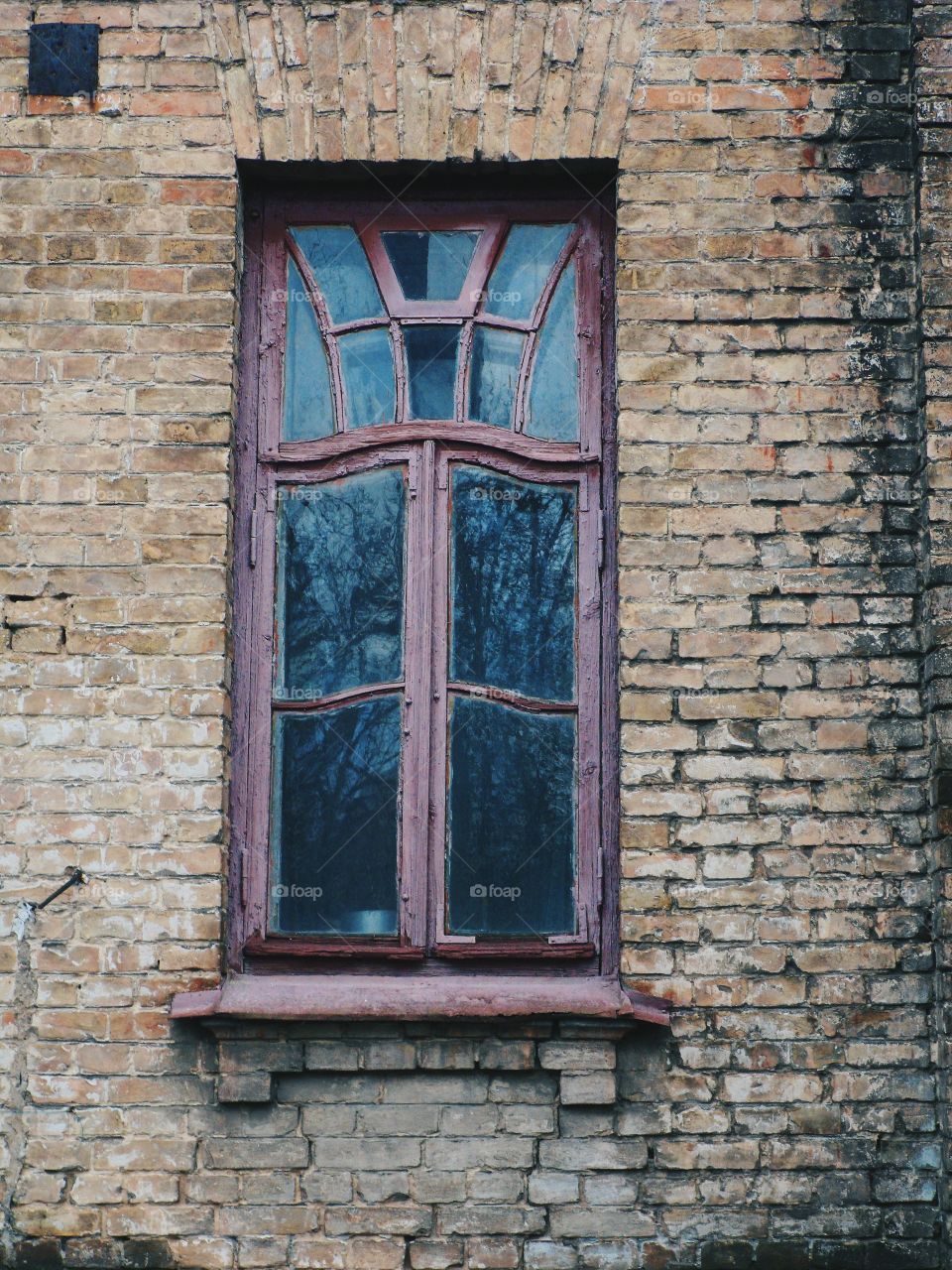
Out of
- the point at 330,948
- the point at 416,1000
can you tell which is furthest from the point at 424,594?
the point at 416,1000

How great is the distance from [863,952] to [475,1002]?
105cm

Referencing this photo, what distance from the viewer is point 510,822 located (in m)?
3.95

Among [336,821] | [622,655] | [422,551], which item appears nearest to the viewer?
[622,655]

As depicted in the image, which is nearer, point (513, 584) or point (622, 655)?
point (622, 655)

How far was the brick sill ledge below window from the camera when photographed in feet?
11.9

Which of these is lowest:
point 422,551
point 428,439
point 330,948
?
point 330,948

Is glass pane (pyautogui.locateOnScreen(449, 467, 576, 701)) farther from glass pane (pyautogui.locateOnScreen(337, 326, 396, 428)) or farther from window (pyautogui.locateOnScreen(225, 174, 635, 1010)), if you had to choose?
glass pane (pyautogui.locateOnScreen(337, 326, 396, 428))

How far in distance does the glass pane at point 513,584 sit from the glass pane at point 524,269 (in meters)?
0.53

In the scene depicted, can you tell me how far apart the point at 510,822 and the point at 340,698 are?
0.60 meters

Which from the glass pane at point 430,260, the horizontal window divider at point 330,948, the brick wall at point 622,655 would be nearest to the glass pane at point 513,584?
the brick wall at point 622,655

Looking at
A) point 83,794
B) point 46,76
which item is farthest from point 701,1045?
point 46,76

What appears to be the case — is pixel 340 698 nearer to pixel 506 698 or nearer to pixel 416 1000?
pixel 506 698

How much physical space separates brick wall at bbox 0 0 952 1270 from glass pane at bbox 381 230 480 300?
0.27m

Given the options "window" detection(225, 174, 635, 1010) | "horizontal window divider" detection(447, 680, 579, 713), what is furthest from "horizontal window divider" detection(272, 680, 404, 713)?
"horizontal window divider" detection(447, 680, 579, 713)
